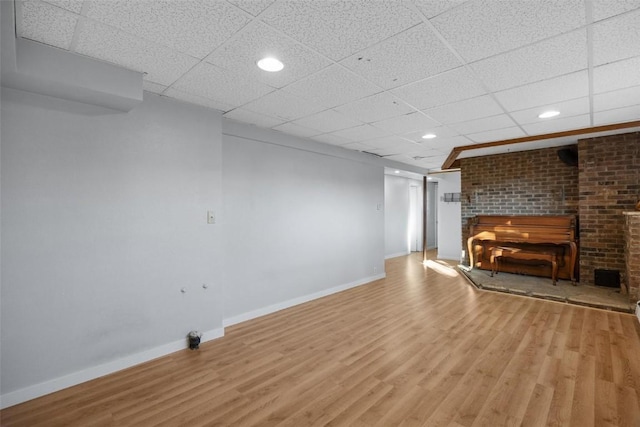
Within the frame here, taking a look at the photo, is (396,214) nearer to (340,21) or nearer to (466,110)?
(466,110)

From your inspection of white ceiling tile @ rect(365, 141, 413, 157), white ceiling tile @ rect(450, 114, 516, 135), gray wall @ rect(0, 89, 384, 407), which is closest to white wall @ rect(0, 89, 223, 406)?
gray wall @ rect(0, 89, 384, 407)

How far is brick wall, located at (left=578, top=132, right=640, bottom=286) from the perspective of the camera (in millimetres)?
4398

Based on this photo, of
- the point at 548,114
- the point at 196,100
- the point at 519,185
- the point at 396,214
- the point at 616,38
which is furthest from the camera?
the point at 396,214

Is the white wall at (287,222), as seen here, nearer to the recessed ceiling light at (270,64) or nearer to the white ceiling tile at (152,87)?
the white ceiling tile at (152,87)

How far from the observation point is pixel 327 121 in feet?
11.7

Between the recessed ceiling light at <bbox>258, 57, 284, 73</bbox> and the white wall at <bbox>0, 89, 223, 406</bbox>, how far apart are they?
1.18m

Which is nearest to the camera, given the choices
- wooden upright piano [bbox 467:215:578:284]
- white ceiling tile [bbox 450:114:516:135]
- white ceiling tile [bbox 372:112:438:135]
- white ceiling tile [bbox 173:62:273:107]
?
white ceiling tile [bbox 173:62:273:107]

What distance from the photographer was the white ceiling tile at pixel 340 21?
1.56 metres

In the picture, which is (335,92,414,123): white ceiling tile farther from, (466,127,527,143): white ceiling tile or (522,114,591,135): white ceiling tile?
(522,114,591,135): white ceiling tile

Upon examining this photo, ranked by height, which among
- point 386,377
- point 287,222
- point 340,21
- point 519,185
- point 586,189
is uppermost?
point 340,21

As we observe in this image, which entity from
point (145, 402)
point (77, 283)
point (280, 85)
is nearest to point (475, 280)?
point (280, 85)

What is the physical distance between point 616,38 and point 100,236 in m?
4.01

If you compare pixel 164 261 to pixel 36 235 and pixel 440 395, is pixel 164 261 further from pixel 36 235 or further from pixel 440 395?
pixel 440 395

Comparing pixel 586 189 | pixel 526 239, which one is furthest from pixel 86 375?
pixel 586 189
